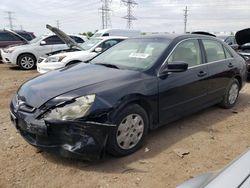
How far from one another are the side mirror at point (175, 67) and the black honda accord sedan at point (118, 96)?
0.04ft

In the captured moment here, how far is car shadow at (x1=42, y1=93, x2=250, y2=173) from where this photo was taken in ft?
11.4

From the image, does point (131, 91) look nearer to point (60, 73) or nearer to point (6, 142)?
point (60, 73)

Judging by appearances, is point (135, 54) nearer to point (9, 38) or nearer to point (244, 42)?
point (244, 42)

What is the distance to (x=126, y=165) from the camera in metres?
3.50

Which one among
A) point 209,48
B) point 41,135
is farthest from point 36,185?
point 209,48

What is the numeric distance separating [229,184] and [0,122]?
4.46 meters

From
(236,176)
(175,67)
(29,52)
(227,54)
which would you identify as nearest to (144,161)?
(175,67)

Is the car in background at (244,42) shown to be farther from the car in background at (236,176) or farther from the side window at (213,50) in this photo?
the car in background at (236,176)

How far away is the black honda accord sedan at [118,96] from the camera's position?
3230 millimetres

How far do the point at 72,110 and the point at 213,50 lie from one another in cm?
325

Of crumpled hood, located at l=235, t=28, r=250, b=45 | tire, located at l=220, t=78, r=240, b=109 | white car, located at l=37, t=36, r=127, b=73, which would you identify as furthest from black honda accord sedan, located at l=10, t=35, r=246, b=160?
white car, located at l=37, t=36, r=127, b=73

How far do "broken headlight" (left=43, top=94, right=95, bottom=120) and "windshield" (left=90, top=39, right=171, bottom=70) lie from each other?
111 cm

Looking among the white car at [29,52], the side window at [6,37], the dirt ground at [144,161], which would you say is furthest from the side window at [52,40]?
the dirt ground at [144,161]

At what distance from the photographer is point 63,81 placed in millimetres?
3729
